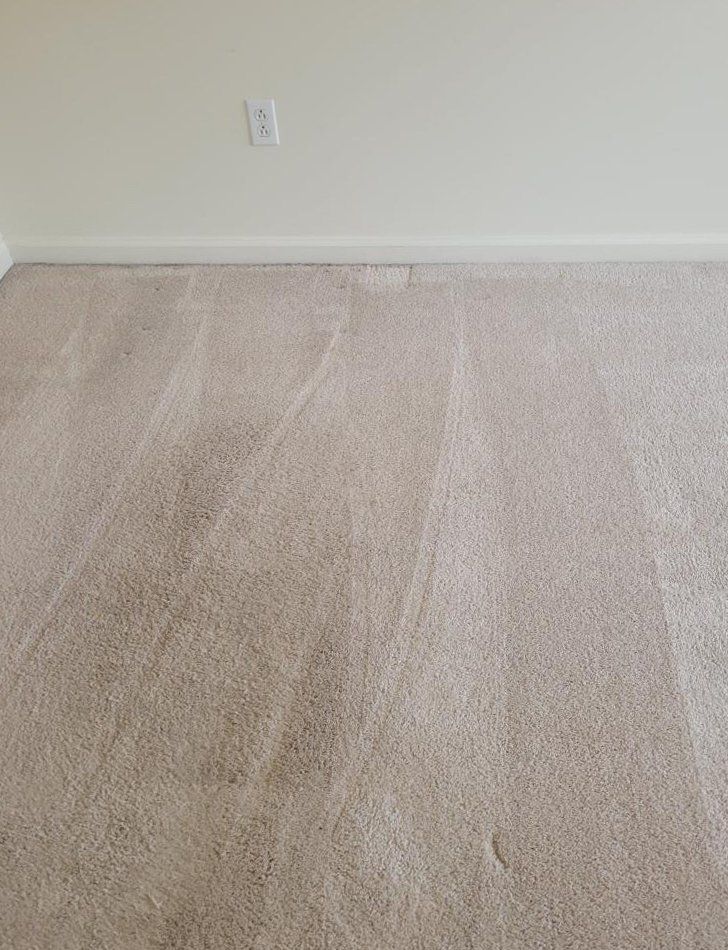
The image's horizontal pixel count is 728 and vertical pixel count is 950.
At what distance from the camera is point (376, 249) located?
221 centimetres

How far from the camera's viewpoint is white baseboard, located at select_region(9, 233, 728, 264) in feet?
7.09

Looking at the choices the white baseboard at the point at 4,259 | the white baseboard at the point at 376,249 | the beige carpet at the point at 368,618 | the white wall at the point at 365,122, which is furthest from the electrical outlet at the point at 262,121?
the white baseboard at the point at 4,259

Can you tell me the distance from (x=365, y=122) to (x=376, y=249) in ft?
1.14

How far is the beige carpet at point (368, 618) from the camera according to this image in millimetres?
1109

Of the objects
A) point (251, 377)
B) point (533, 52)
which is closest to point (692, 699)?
point (251, 377)

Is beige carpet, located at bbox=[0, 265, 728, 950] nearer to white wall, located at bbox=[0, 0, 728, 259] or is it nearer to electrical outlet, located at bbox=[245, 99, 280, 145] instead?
white wall, located at bbox=[0, 0, 728, 259]

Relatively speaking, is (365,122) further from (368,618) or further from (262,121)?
(368,618)

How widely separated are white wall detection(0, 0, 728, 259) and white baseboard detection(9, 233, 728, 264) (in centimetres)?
1

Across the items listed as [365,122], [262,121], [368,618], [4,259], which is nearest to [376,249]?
[365,122]

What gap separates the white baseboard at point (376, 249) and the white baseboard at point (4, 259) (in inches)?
1.0

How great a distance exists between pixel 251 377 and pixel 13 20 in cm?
101

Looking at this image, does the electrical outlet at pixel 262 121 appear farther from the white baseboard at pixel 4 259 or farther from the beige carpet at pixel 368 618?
the white baseboard at pixel 4 259

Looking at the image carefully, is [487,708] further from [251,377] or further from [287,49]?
[287,49]

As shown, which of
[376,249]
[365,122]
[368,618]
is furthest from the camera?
[376,249]
